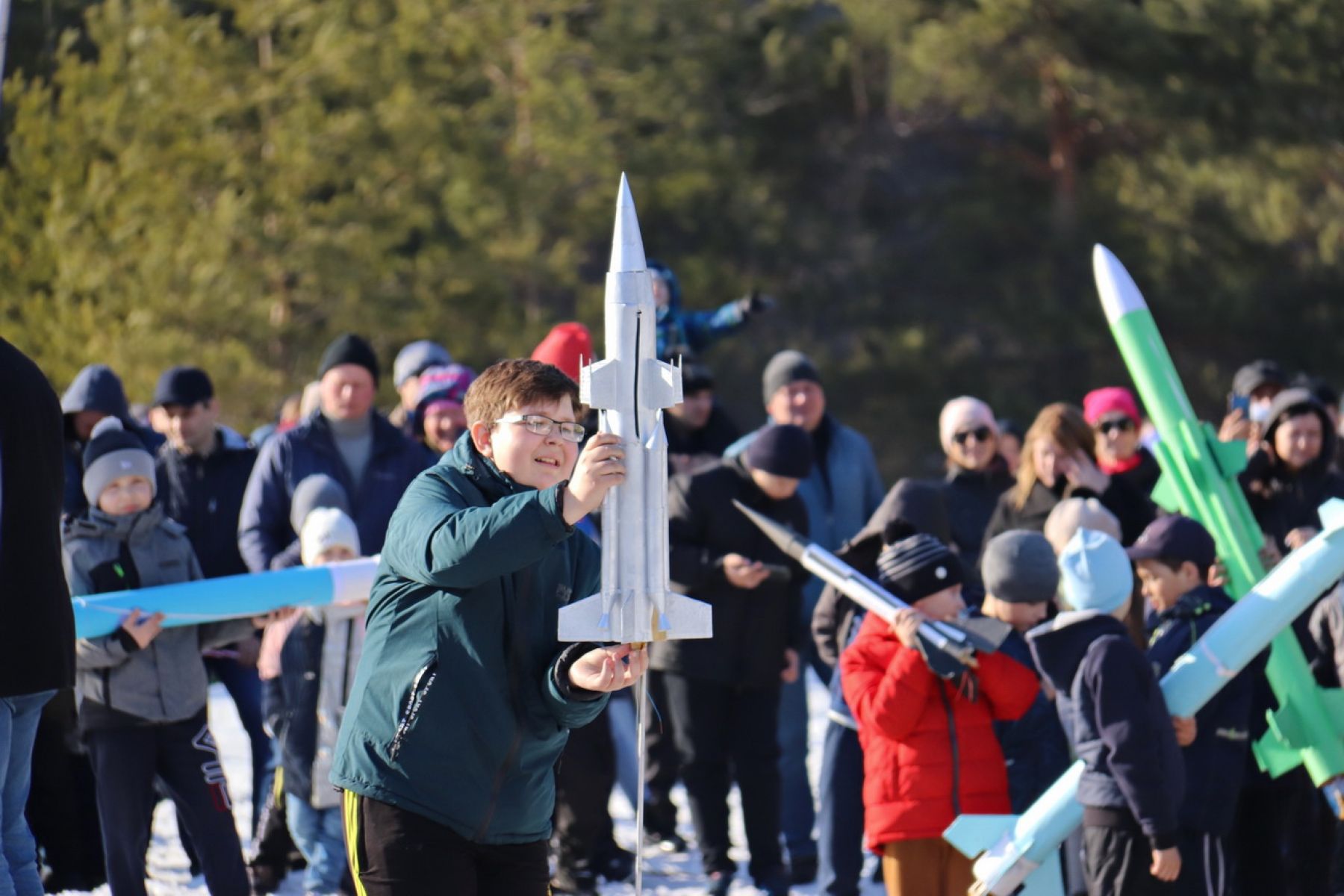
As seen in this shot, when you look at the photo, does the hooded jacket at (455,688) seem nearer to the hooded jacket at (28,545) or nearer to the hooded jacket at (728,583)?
the hooded jacket at (28,545)

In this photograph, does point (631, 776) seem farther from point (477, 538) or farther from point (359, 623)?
point (477, 538)

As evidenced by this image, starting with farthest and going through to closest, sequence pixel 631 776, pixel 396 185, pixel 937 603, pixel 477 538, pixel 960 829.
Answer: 1. pixel 396 185
2. pixel 631 776
3. pixel 937 603
4. pixel 960 829
5. pixel 477 538

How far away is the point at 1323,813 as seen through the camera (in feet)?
21.8

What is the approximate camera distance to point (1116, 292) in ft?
26.2

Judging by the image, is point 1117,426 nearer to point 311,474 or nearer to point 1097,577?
point 1097,577

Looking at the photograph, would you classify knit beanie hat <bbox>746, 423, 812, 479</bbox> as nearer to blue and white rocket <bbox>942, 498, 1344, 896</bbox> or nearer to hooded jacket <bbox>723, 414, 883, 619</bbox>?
hooded jacket <bbox>723, 414, 883, 619</bbox>

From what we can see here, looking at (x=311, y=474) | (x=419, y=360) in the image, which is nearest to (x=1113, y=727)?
(x=311, y=474)

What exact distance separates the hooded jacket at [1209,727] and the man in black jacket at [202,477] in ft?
12.6

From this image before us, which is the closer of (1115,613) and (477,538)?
(477,538)

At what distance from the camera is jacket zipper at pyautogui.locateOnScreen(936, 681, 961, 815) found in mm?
5680

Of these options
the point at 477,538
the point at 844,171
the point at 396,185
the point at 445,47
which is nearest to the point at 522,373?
the point at 477,538

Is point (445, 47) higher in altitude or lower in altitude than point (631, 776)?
higher

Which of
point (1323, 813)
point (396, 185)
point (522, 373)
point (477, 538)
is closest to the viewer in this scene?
point (477, 538)

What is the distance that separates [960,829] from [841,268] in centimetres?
2102
